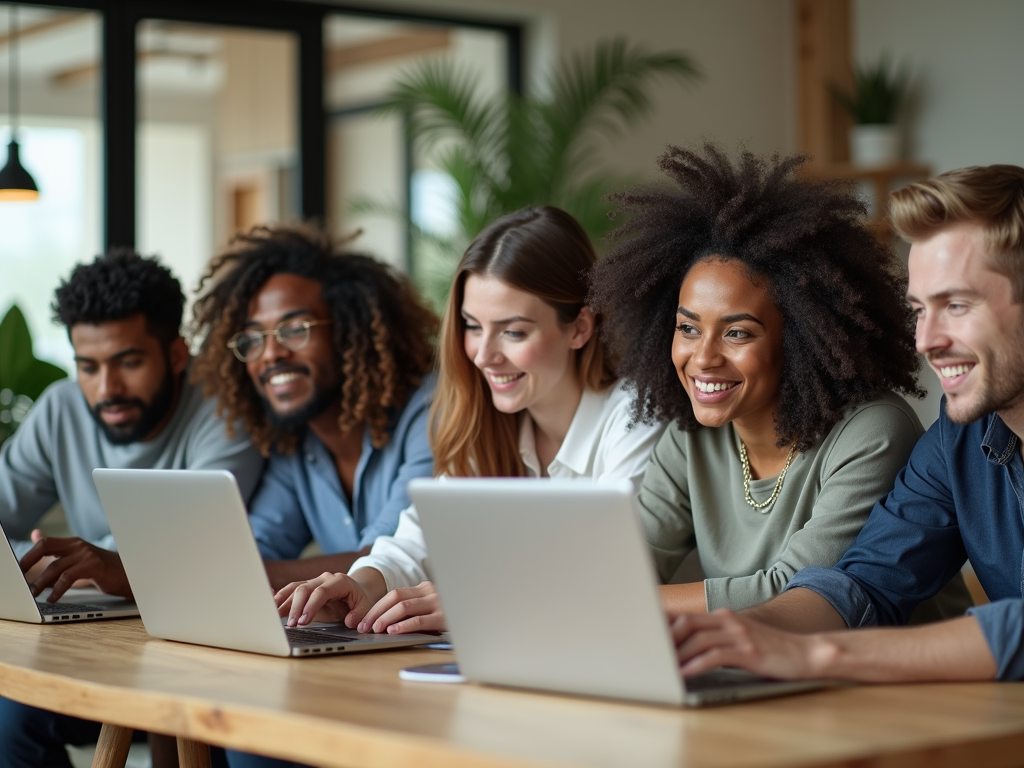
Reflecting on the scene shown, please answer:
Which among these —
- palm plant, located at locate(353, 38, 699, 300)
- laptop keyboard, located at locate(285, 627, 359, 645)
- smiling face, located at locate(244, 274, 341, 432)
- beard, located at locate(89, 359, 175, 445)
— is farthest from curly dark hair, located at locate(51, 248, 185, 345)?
palm plant, located at locate(353, 38, 699, 300)

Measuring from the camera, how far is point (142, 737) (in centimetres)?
269

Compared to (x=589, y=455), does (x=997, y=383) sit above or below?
above

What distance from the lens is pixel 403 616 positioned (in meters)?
1.86

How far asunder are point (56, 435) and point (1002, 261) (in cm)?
228

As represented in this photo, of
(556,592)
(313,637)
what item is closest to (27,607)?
(313,637)

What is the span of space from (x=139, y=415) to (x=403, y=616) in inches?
52.2

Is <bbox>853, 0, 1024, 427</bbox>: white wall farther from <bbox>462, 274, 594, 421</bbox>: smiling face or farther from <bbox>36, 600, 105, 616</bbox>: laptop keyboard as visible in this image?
<bbox>36, 600, 105, 616</bbox>: laptop keyboard

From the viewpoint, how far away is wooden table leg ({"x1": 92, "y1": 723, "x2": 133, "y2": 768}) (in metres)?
1.83

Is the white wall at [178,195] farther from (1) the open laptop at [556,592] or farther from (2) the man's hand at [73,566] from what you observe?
(1) the open laptop at [556,592]

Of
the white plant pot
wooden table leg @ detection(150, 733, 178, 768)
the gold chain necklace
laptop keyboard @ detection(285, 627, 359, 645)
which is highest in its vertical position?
the white plant pot

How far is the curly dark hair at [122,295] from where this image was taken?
2920 millimetres

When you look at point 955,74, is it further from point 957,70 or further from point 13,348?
point 13,348

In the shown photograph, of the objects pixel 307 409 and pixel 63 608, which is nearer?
pixel 63 608

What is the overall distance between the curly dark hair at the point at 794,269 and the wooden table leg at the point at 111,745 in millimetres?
1049
